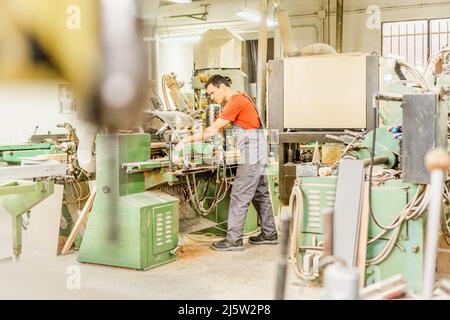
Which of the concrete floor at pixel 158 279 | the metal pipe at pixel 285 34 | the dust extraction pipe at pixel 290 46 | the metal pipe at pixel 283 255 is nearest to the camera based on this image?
the metal pipe at pixel 283 255

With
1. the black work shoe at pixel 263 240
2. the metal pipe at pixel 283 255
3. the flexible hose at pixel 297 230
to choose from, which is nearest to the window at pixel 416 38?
the black work shoe at pixel 263 240

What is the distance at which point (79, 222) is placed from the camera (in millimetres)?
3584

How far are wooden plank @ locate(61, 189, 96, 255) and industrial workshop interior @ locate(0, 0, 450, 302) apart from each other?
0.01m

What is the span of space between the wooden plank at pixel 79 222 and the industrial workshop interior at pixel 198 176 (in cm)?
1

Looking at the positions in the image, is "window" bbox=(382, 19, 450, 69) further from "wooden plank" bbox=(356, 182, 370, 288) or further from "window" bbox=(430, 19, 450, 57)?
"wooden plank" bbox=(356, 182, 370, 288)

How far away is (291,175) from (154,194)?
85.7 inches

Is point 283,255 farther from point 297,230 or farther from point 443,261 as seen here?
point 443,261

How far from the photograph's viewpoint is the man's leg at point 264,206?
384 centimetres

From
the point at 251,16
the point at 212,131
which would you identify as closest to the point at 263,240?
the point at 212,131

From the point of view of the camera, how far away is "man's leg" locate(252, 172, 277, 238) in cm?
384

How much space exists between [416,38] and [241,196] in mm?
5094

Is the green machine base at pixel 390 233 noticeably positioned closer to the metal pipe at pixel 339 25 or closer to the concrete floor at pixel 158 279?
the concrete floor at pixel 158 279

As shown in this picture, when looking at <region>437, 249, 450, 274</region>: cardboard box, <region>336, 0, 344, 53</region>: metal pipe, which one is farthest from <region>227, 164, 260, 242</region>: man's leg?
<region>336, 0, 344, 53</region>: metal pipe
